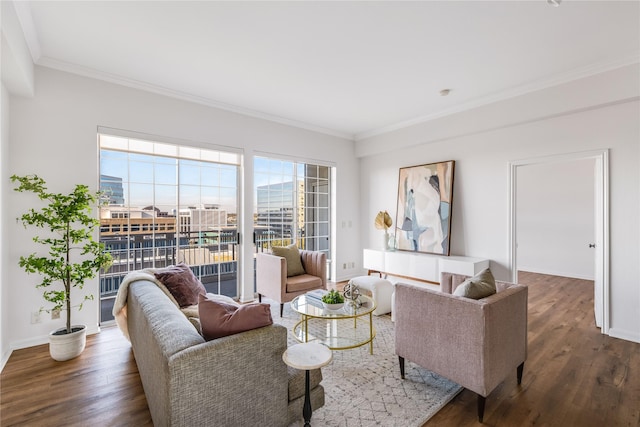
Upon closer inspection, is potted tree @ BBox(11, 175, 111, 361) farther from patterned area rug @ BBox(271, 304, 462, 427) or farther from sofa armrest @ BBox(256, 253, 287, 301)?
patterned area rug @ BBox(271, 304, 462, 427)

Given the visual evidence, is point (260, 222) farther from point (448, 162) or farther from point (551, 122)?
point (551, 122)

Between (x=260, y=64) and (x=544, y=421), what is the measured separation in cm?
383

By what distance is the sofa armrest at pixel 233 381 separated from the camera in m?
1.30

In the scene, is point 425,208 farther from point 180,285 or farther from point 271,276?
point 180,285

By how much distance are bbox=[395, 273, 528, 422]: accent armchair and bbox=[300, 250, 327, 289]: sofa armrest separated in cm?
183

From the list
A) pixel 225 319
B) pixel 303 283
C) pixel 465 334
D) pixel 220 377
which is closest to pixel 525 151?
pixel 465 334

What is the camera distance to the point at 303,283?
12.5 feet

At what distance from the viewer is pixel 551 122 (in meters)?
3.62

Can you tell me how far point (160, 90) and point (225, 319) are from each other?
338 cm

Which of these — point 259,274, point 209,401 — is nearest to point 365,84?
point 259,274

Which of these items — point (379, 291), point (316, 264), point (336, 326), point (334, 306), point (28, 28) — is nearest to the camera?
point (28, 28)

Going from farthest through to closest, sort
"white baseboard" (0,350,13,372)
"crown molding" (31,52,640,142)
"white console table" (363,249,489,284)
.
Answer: "white console table" (363,249,489,284), "crown molding" (31,52,640,142), "white baseboard" (0,350,13,372)

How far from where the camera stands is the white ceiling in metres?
2.27

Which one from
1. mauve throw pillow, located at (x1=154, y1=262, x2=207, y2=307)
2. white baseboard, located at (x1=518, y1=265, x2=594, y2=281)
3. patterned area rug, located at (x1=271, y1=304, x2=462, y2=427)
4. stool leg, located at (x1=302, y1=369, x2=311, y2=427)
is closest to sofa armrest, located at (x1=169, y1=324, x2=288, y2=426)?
stool leg, located at (x1=302, y1=369, x2=311, y2=427)
